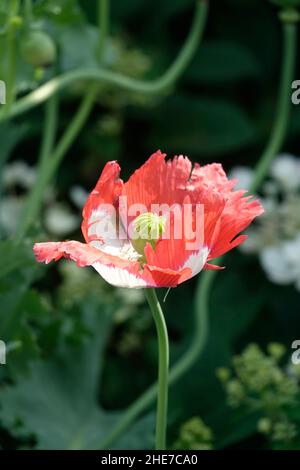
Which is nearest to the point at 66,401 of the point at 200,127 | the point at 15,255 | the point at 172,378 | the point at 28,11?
the point at 172,378

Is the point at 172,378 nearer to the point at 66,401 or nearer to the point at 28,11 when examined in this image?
the point at 66,401

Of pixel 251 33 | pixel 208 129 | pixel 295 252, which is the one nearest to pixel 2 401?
pixel 295 252

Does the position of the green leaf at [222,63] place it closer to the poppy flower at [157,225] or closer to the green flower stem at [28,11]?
the green flower stem at [28,11]

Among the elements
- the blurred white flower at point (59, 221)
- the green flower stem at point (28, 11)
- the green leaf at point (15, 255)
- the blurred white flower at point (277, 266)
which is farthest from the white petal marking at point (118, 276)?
the blurred white flower at point (59, 221)

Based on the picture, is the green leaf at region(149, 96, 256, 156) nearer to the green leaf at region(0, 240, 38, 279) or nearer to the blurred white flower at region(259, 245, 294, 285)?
the blurred white flower at region(259, 245, 294, 285)
